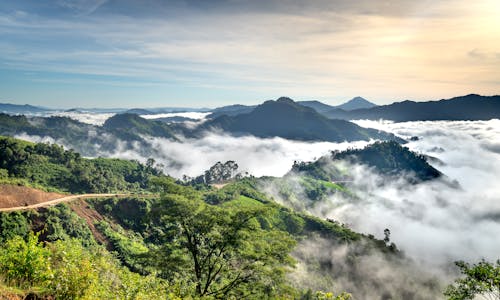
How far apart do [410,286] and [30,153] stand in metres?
145

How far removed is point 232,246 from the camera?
23016 mm

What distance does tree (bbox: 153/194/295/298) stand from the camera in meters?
22.5

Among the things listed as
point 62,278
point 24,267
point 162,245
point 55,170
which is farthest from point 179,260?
point 55,170

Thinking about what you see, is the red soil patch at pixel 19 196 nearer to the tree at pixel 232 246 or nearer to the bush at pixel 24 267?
the tree at pixel 232 246

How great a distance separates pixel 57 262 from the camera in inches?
688

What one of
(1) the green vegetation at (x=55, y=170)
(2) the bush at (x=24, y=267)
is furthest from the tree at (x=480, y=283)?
(1) the green vegetation at (x=55, y=170)

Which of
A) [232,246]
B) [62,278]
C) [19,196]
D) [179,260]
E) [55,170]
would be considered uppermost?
[62,278]

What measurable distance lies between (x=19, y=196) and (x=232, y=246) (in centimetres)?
8395

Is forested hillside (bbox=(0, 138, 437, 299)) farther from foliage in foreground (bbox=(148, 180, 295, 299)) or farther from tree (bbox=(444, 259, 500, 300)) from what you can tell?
tree (bbox=(444, 259, 500, 300))

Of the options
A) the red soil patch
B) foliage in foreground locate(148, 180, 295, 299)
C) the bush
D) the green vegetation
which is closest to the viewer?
the bush

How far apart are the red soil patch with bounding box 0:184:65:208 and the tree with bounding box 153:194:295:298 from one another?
7535 centimetres

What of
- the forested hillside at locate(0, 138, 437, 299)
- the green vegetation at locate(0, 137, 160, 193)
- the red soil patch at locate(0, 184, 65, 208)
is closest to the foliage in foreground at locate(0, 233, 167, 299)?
the forested hillside at locate(0, 138, 437, 299)

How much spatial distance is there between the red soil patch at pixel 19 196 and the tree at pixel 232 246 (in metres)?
75.4

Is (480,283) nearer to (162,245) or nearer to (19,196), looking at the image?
(162,245)
